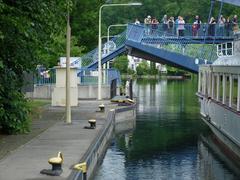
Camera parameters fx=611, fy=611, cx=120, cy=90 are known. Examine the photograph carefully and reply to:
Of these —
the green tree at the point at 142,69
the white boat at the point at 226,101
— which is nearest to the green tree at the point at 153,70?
the green tree at the point at 142,69

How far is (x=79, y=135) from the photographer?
20141 millimetres

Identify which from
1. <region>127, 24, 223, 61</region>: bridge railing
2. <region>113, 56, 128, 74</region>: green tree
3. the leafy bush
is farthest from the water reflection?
<region>113, 56, 128, 74</region>: green tree

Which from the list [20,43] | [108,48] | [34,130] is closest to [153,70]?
[108,48]

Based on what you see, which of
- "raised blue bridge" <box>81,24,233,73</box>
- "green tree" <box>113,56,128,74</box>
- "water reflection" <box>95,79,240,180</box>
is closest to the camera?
"water reflection" <box>95,79,240,180</box>

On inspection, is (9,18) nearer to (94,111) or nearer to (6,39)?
(6,39)

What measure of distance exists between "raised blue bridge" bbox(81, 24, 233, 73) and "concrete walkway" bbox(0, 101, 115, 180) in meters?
14.4

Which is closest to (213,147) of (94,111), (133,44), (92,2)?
(94,111)

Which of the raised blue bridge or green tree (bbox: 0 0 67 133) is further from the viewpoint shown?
the raised blue bridge

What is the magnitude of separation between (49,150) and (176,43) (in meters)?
25.1

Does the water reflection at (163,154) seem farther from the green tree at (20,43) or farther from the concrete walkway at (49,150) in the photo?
the green tree at (20,43)

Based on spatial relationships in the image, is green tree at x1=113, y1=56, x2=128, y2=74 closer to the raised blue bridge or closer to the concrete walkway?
the raised blue bridge

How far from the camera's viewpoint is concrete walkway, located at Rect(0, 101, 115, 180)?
13.3 metres

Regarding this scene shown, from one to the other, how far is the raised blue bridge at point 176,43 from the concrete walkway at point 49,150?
47.3 ft

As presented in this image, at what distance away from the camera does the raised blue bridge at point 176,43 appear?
39438 millimetres
